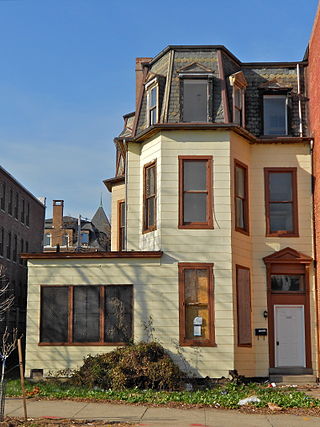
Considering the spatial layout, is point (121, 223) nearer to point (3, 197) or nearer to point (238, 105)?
point (238, 105)

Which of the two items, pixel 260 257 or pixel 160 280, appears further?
pixel 260 257

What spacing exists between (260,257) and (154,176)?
4.49 meters

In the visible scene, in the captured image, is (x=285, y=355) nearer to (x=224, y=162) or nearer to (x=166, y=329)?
(x=166, y=329)

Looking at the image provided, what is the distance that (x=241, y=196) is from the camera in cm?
2083

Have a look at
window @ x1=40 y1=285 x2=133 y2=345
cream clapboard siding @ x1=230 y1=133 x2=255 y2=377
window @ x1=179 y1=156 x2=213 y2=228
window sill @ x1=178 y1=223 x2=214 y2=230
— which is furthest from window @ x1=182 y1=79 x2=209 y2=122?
window @ x1=40 y1=285 x2=133 y2=345

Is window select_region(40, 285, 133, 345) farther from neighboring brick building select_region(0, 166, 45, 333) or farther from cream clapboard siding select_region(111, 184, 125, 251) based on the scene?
neighboring brick building select_region(0, 166, 45, 333)

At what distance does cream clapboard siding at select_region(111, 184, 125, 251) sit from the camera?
2516cm

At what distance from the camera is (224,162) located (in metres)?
20.1

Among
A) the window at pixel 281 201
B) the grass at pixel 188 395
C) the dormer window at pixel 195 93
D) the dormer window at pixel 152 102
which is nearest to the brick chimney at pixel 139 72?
the dormer window at pixel 152 102

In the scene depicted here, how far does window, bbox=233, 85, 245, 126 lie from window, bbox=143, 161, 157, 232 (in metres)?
3.31

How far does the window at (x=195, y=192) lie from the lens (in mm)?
19844

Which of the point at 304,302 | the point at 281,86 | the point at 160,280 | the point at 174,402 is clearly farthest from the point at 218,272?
the point at 281,86

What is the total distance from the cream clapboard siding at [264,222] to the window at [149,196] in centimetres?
338

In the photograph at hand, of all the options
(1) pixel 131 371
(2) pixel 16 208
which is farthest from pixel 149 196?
(2) pixel 16 208
